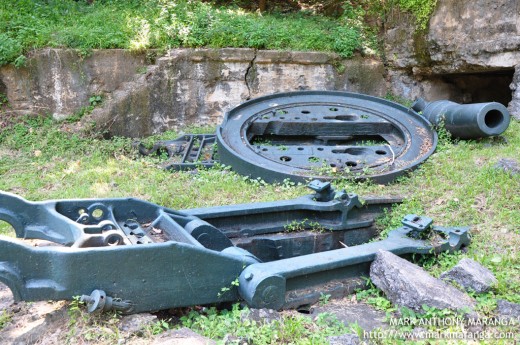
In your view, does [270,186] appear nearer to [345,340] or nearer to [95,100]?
[345,340]

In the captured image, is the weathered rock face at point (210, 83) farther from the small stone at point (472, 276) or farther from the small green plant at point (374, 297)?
the small stone at point (472, 276)

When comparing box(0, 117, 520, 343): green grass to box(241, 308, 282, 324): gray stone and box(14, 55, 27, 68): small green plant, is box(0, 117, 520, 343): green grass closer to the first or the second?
box(241, 308, 282, 324): gray stone

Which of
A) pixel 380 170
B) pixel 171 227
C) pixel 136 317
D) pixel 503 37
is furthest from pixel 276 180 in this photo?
pixel 503 37

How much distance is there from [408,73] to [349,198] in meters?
4.49

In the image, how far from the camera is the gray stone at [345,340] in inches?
94.1

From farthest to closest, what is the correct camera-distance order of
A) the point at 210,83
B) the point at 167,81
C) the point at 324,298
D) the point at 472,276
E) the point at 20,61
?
1. the point at 210,83
2. the point at 167,81
3. the point at 20,61
4. the point at 324,298
5. the point at 472,276

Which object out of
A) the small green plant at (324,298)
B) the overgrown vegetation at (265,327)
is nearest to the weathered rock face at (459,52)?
the small green plant at (324,298)

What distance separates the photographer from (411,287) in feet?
9.25

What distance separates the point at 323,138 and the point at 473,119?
1673 mm

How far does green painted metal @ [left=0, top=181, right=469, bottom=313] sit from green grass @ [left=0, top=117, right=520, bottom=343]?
0.72 feet

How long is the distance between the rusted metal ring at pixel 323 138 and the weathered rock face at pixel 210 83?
3.32ft

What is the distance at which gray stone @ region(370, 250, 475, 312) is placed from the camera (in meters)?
2.72

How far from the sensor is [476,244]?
3627mm

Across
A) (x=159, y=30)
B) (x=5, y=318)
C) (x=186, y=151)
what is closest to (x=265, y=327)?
(x=5, y=318)
